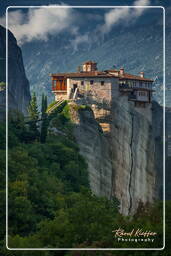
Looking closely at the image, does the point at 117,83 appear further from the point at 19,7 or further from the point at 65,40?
the point at 19,7

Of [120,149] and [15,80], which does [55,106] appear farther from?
[15,80]

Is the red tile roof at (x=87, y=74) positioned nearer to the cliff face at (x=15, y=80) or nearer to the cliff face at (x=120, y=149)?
the cliff face at (x=120, y=149)

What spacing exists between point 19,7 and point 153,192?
45264 millimetres

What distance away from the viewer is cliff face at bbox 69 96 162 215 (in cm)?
6881

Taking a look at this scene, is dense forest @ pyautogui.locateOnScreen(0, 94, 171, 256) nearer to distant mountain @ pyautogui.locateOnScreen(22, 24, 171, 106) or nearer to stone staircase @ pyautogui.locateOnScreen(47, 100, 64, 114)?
stone staircase @ pyautogui.locateOnScreen(47, 100, 64, 114)

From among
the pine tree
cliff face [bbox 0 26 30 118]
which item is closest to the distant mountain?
the pine tree

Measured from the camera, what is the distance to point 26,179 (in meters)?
51.9

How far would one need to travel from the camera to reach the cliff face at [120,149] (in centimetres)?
6881

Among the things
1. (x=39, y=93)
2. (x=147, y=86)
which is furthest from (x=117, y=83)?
(x=39, y=93)

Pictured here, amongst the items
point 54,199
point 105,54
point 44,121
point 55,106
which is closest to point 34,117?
point 44,121

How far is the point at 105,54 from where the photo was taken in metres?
59.7

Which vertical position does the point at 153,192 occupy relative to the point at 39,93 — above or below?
below

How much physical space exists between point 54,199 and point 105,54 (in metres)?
13.4

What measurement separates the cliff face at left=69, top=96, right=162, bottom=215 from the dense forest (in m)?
1.55
